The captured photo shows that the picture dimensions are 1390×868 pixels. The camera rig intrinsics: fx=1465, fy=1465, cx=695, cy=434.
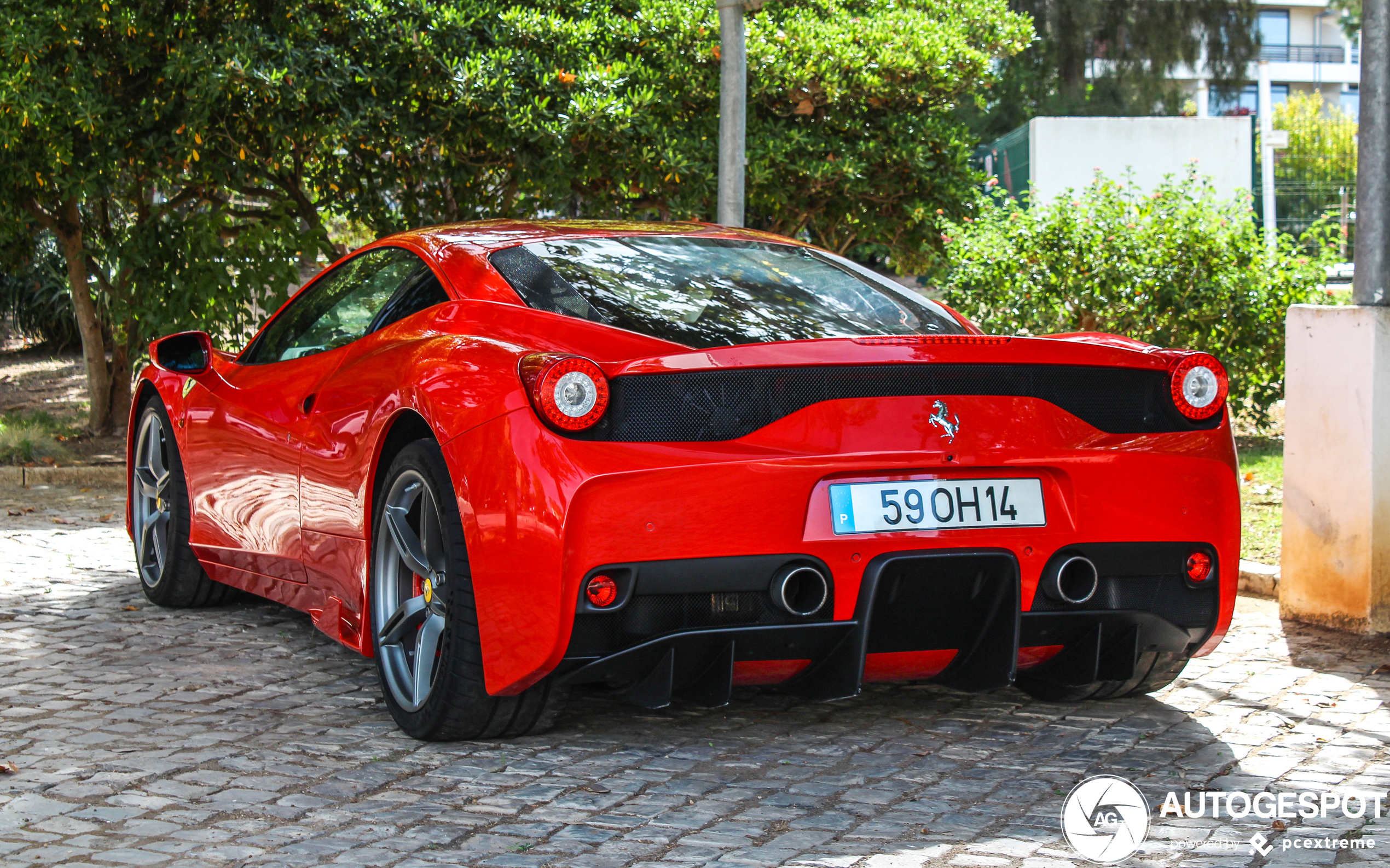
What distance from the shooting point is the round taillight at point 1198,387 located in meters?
3.63

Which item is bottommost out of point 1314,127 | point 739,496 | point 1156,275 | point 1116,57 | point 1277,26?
point 739,496

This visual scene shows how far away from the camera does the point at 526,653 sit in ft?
10.8

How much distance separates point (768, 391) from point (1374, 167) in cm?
319

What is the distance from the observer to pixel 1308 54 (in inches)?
3130

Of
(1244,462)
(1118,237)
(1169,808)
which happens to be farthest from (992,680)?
(1118,237)

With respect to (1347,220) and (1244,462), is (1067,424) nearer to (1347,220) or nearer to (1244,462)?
(1244,462)

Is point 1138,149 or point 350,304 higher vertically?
point 1138,149

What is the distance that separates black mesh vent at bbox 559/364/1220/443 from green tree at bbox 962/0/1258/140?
3350 cm

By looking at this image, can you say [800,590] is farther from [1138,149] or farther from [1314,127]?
[1314,127]

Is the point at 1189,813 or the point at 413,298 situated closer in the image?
the point at 1189,813

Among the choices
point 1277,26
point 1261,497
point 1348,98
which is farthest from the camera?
point 1348,98

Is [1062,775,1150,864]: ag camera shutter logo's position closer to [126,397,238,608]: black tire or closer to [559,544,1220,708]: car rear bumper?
[559,544,1220,708]: car rear bumper

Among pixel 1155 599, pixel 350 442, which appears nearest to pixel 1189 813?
pixel 1155 599

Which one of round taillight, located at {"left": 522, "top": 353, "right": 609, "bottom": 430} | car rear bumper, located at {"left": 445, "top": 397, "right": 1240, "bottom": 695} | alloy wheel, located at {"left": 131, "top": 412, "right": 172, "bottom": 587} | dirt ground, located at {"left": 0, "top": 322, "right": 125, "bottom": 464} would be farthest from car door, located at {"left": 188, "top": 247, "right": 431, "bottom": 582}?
dirt ground, located at {"left": 0, "top": 322, "right": 125, "bottom": 464}
